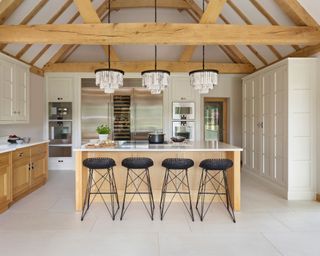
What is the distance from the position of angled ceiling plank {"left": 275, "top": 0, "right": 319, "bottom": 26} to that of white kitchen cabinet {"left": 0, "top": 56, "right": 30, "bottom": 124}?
4.76 m

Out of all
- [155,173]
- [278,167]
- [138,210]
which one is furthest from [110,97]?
[278,167]

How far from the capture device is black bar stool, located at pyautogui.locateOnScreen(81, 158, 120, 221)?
3.38 metres

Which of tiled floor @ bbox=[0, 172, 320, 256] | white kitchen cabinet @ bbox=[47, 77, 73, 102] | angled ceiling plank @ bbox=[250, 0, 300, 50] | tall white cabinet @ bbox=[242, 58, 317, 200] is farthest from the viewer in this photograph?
white kitchen cabinet @ bbox=[47, 77, 73, 102]

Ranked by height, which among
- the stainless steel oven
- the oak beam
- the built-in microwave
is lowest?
the stainless steel oven

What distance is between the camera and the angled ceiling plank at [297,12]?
3.84 meters

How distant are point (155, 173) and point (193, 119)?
285 centimetres

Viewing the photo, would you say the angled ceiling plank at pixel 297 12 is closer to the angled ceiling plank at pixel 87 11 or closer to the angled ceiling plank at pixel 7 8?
the angled ceiling plank at pixel 87 11

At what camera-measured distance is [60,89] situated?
6.45 meters

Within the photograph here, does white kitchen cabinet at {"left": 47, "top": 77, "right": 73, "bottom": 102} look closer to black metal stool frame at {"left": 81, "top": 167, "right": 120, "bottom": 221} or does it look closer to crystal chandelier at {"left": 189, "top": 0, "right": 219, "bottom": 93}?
black metal stool frame at {"left": 81, "top": 167, "right": 120, "bottom": 221}

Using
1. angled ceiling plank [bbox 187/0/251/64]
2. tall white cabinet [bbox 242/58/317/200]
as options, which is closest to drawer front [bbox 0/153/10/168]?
tall white cabinet [bbox 242/58/317/200]

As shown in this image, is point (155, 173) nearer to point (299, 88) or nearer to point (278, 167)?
Result: point (278, 167)

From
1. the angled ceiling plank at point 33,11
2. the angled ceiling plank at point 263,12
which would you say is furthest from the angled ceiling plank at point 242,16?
the angled ceiling plank at point 33,11

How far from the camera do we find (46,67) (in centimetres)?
628

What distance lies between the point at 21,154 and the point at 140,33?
109 inches
